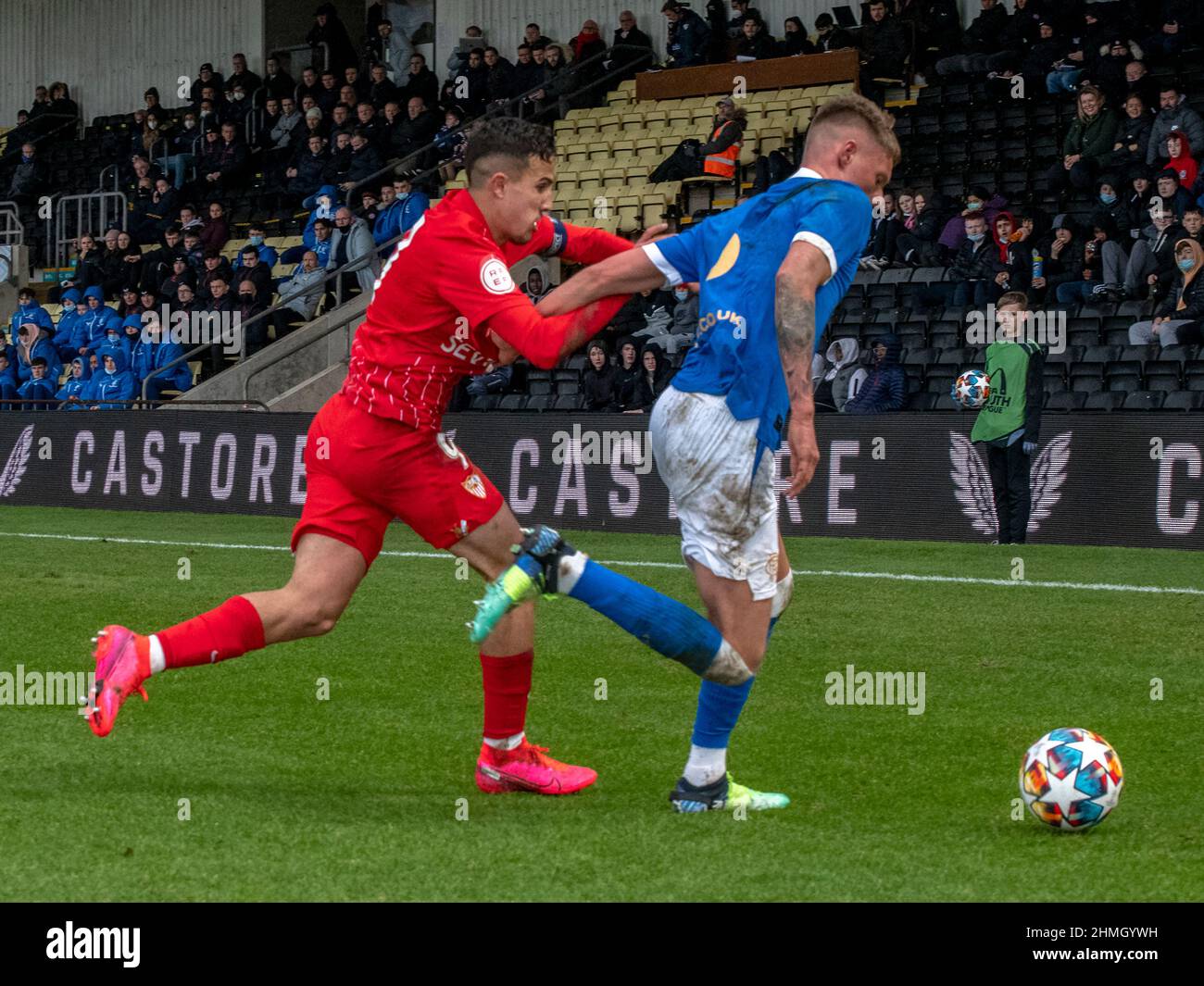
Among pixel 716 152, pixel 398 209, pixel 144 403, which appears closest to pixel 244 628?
pixel 716 152

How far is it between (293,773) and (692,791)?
4.71 feet

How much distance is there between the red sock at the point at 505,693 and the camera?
576cm

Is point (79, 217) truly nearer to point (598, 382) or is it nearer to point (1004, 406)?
point (598, 382)

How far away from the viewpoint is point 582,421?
55.2 feet

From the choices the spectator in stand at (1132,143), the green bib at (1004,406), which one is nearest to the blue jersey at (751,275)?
the green bib at (1004,406)

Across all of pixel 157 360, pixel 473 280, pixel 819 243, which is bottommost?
pixel 157 360

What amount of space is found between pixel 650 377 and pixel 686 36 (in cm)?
848

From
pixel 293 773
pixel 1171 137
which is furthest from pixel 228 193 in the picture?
pixel 293 773

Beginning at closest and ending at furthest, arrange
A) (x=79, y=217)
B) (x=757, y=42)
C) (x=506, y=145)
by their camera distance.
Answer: (x=506, y=145), (x=757, y=42), (x=79, y=217)

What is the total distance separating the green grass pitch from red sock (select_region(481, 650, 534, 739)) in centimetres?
24

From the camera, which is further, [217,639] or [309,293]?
[309,293]

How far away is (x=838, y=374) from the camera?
17188 millimetres

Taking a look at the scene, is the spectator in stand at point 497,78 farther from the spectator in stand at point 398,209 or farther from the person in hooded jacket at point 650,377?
the person in hooded jacket at point 650,377
